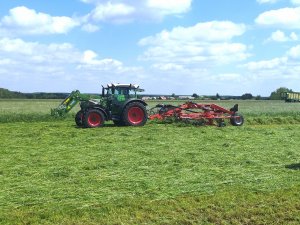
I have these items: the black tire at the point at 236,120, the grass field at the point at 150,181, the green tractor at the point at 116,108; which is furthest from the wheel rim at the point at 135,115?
the grass field at the point at 150,181

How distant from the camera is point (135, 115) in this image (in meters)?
19.6

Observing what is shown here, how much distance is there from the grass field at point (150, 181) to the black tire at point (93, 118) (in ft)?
13.7

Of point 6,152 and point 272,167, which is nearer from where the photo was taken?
point 272,167

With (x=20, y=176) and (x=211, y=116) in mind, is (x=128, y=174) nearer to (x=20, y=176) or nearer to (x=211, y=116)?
(x=20, y=176)

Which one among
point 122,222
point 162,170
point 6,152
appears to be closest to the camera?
point 122,222

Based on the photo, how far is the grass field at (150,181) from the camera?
645 centimetres

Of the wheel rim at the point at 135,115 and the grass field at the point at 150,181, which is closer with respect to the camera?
the grass field at the point at 150,181

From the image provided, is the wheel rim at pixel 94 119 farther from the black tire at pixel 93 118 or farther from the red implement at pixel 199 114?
the red implement at pixel 199 114

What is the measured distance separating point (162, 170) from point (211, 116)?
11616 millimetres

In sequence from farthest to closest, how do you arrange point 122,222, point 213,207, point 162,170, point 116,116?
point 116,116 → point 162,170 → point 213,207 → point 122,222

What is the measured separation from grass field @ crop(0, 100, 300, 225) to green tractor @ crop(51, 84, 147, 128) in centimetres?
446

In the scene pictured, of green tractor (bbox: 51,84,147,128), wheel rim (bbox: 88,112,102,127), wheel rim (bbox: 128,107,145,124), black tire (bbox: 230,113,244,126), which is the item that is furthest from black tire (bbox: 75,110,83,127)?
black tire (bbox: 230,113,244,126)

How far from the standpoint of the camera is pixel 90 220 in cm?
620

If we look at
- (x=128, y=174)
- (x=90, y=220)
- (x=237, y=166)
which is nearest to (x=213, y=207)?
(x=90, y=220)
